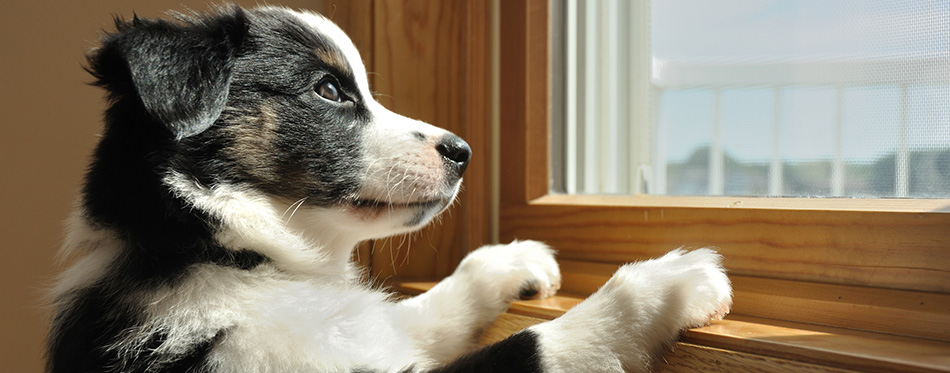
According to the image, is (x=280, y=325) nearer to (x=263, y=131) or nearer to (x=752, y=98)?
(x=263, y=131)

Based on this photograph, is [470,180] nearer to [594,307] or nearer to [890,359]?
[594,307]

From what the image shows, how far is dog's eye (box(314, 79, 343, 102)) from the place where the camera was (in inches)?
45.6

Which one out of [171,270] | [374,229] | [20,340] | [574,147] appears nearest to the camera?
[171,270]

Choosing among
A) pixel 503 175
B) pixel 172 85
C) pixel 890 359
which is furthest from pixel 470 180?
pixel 890 359

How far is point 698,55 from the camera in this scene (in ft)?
4.50

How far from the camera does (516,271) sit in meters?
1.31

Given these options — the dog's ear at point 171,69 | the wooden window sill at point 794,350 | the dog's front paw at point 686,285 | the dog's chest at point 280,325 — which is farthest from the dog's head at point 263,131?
the wooden window sill at point 794,350

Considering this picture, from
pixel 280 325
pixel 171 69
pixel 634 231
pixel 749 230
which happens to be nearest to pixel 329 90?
pixel 171 69

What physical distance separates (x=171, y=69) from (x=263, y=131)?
0.16 metres

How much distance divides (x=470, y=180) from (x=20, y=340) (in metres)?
1.10

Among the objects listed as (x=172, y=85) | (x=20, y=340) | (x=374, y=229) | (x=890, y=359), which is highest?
(x=172, y=85)

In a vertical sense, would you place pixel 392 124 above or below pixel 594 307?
above

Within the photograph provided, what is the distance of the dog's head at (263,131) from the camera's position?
976mm

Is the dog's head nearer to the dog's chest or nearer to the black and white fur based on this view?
the black and white fur
